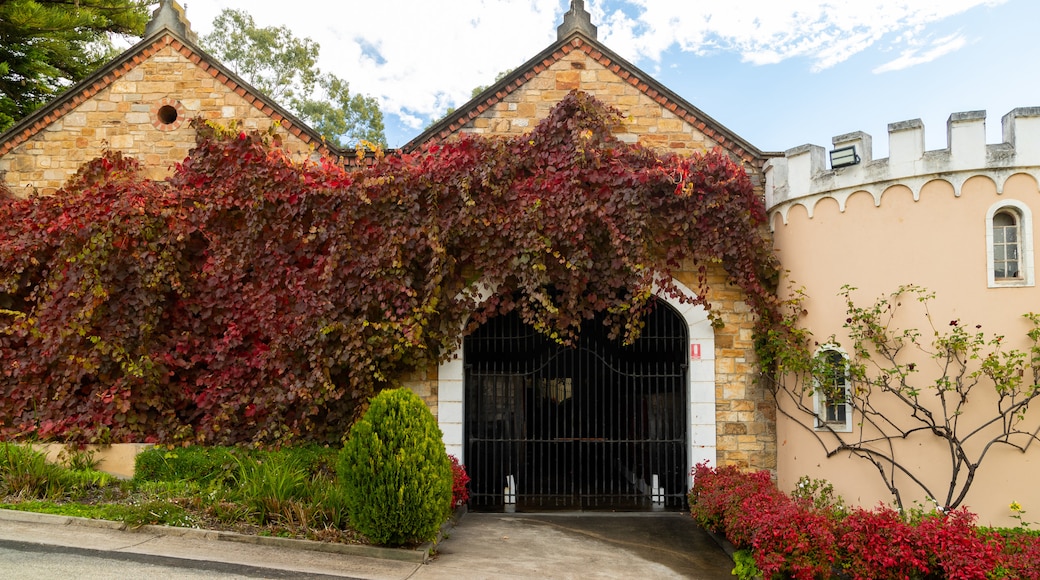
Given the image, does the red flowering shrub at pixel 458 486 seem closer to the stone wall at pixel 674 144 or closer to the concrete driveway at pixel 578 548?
the concrete driveway at pixel 578 548

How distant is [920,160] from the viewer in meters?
7.84

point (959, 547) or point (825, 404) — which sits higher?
point (825, 404)

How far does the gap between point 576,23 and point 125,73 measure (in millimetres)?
6487

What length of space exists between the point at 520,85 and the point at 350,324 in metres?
3.98

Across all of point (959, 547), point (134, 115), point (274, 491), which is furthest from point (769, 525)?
point (134, 115)

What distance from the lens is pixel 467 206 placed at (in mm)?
8492

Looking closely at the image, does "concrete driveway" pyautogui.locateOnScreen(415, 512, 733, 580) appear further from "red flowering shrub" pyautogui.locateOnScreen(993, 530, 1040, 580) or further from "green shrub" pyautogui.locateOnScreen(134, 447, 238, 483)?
"green shrub" pyautogui.locateOnScreen(134, 447, 238, 483)

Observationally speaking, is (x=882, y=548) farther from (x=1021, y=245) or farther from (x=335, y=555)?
(x=335, y=555)

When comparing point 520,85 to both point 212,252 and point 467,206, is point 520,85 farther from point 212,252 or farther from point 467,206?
point 212,252

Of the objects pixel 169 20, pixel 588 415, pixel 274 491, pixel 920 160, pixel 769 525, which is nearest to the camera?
pixel 769 525

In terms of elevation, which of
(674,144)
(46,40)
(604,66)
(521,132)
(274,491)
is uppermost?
(46,40)

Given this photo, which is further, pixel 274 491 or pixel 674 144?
pixel 674 144

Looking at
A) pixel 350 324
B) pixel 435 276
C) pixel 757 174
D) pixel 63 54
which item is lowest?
pixel 350 324

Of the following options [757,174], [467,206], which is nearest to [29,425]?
[467,206]
